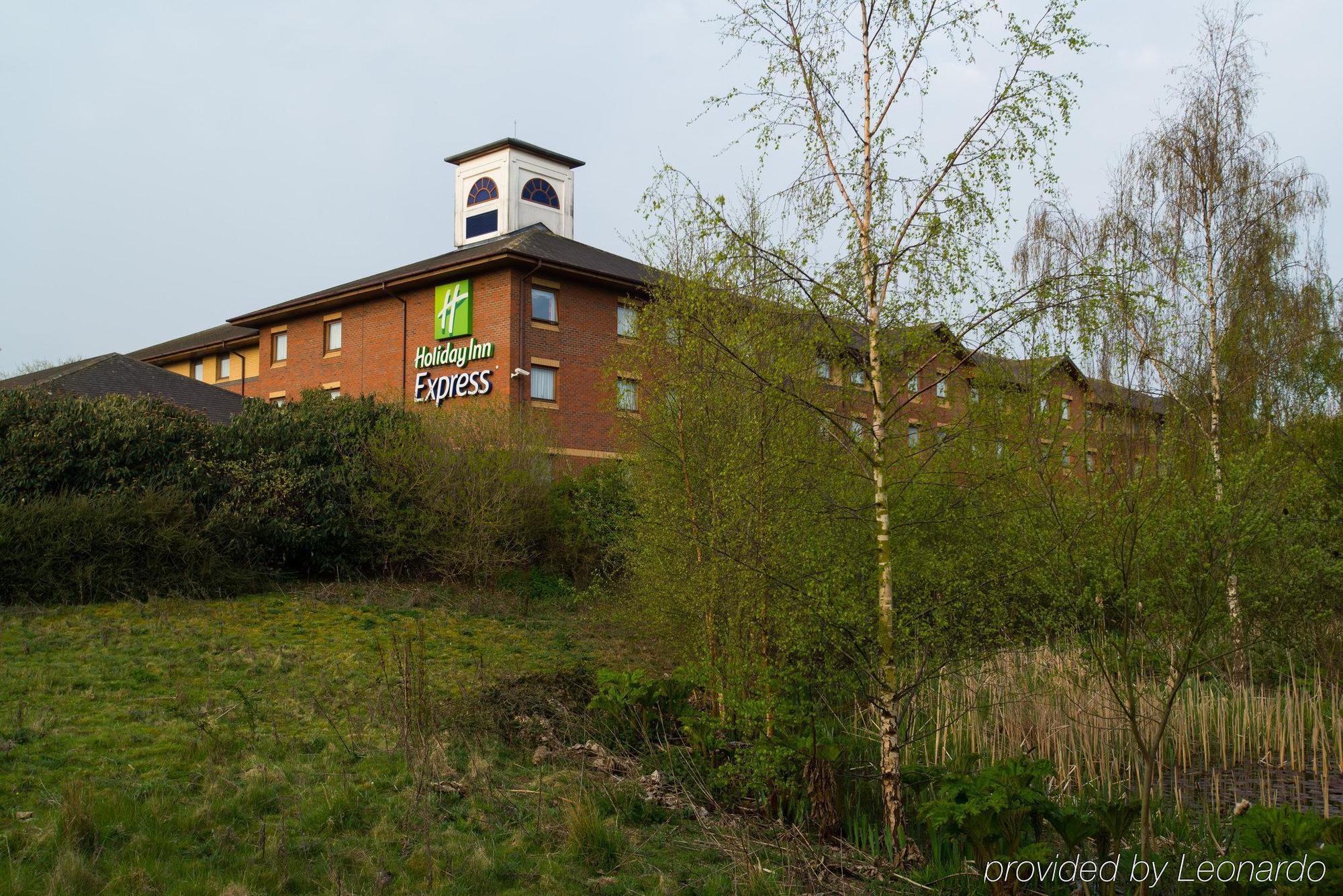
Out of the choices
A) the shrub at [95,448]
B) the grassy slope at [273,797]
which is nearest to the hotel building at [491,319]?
the shrub at [95,448]

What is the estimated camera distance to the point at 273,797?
5.69m

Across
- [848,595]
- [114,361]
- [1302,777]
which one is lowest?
[1302,777]

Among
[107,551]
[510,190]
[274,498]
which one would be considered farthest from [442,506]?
[510,190]

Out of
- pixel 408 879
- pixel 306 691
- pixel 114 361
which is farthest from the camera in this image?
pixel 114 361

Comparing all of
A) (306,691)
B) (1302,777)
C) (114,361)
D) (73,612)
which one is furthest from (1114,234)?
(114,361)

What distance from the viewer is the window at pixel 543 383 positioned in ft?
82.4

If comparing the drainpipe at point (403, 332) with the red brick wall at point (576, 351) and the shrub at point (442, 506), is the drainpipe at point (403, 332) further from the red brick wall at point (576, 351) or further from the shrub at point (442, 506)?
the shrub at point (442, 506)

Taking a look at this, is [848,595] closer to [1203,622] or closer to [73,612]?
[1203,622]

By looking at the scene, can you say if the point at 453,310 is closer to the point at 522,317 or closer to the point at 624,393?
the point at 522,317

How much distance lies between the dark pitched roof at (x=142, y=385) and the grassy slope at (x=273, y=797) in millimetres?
11275

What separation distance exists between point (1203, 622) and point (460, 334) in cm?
2295

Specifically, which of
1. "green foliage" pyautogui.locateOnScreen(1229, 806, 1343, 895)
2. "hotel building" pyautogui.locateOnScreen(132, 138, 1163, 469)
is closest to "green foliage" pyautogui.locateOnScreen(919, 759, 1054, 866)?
"green foliage" pyautogui.locateOnScreen(1229, 806, 1343, 895)

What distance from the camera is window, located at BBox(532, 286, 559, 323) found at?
2536 cm

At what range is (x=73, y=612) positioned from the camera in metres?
11.7
